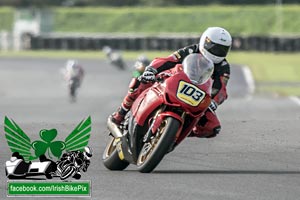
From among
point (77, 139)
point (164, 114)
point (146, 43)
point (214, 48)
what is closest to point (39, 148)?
point (77, 139)

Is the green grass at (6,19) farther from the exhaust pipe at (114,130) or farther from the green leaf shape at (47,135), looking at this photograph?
the green leaf shape at (47,135)

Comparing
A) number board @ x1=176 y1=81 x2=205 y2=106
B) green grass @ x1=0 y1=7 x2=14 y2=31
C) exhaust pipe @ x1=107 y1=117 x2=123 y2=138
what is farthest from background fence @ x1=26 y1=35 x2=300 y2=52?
number board @ x1=176 y1=81 x2=205 y2=106

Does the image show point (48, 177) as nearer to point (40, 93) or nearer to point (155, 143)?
point (155, 143)

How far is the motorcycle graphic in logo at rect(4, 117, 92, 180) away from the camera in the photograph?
773 centimetres

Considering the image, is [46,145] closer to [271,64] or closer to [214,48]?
[214,48]

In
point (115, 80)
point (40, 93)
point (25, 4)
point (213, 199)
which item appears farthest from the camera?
point (25, 4)

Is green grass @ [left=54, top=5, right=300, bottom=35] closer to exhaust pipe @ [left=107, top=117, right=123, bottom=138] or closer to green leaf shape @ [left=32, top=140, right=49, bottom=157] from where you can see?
exhaust pipe @ [left=107, top=117, right=123, bottom=138]

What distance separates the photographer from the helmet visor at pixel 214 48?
9.08 metres

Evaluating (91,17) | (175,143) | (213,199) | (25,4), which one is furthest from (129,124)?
(25,4)

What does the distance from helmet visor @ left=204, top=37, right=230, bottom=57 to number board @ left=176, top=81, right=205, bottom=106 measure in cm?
69

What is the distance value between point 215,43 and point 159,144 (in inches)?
50.4

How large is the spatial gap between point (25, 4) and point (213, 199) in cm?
7948

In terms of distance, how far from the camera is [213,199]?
7.23 metres

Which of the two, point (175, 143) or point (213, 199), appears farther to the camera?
point (175, 143)
